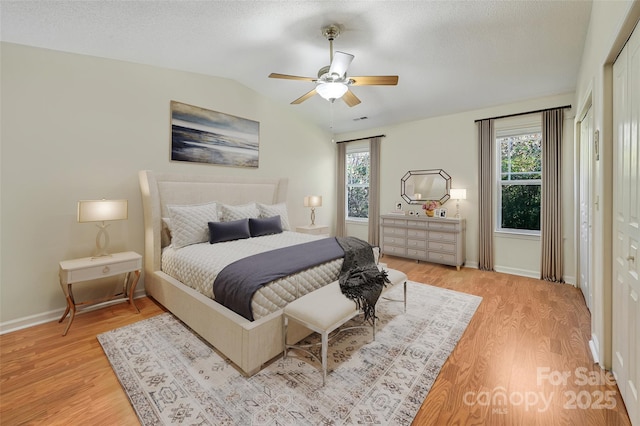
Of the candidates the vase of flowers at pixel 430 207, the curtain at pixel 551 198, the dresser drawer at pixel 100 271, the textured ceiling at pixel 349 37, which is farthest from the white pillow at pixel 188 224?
the curtain at pixel 551 198

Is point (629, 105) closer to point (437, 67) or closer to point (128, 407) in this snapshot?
point (437, 67)

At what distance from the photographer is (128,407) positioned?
1611 millimetres

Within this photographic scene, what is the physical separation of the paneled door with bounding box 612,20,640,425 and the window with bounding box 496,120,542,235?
8.93 feet

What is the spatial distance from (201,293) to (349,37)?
116 inches

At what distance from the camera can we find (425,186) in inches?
198

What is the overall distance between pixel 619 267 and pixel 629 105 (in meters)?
0.98

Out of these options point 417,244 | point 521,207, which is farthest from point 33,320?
point 521,207

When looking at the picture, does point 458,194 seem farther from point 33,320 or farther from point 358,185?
point 33,320

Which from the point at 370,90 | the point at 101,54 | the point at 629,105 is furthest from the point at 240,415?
the point at 370,90

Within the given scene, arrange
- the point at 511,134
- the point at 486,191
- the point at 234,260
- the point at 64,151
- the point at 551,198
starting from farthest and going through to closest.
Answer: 1. the point at 486,191
2. the point at 511,134
3. the point at 551,198
4. the point at 64,151
5. the point at 234,260

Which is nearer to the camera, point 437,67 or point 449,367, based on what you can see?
point 449,367

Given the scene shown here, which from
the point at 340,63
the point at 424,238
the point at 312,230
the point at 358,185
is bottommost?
the point at 424,238

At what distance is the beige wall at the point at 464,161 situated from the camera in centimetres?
375

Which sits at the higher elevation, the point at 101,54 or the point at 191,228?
the point at 101,54
